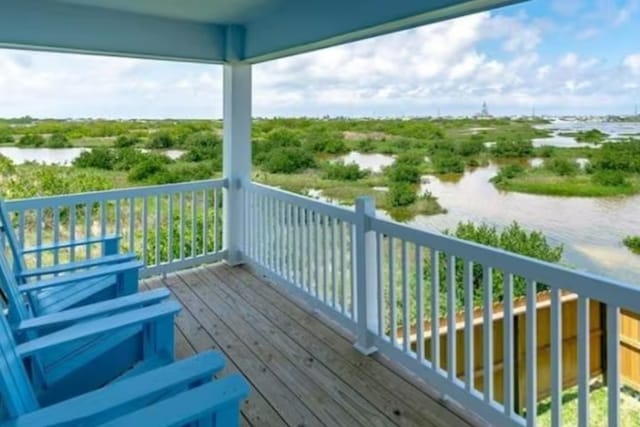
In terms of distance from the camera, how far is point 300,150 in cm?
425

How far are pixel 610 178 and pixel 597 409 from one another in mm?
1289

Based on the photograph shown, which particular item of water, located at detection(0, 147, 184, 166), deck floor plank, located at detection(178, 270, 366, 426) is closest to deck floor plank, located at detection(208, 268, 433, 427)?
deck floor plank, located at detection(178, 270, 366, 426)

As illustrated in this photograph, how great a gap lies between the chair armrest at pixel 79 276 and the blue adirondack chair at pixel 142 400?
86 cm

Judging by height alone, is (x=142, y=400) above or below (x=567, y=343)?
above

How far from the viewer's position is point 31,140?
4156mm

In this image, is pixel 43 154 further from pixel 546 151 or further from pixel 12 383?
pixel 546 151

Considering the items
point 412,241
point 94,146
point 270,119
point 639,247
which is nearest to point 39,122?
point 94,146

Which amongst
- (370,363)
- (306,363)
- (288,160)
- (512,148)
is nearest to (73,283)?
(306,363)

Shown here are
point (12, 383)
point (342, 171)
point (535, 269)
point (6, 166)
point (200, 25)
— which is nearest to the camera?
point (12, 383)

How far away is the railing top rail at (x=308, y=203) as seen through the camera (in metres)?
3.15

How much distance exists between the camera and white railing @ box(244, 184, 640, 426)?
1.80 meters

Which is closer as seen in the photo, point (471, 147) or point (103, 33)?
point (471, 147)

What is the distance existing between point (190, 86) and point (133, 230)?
5.59 feet

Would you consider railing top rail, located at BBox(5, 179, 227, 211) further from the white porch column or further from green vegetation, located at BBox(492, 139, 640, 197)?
green vegetation, located at BBox(492, 139, 640, 197)
